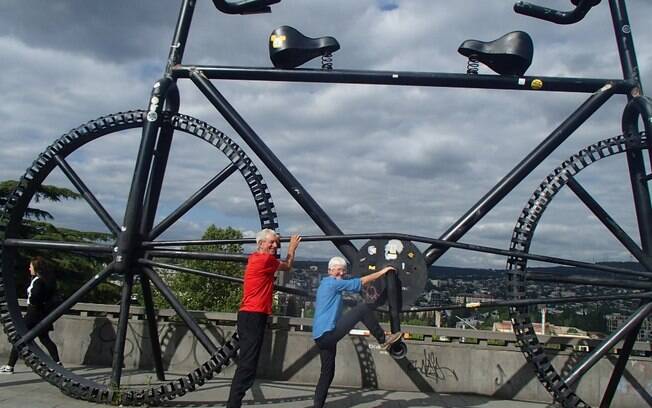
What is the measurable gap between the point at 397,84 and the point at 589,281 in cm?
288

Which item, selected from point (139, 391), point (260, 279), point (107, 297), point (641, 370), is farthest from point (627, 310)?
point (107, 297)

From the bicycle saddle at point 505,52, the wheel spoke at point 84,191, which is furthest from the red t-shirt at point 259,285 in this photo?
the bicycle saddle at point 505,52

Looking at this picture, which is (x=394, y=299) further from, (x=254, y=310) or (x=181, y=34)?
(x=181, y=34)

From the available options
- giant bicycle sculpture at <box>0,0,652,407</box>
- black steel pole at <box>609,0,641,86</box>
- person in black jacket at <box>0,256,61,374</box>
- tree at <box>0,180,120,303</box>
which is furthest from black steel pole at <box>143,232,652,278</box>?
tree at <box>0,180,120,303</box>

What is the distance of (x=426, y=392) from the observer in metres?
7.76

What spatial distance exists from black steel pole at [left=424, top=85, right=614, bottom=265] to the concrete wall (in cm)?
189

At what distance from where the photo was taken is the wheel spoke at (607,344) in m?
6.16

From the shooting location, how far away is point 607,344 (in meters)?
6.20

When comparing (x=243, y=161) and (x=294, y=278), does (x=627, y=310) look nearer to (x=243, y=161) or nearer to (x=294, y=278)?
(x=294, y=278)

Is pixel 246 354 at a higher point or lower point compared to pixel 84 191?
lower

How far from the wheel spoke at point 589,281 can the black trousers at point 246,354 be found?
278cm

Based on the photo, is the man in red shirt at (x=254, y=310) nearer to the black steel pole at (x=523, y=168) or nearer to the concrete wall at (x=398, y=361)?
the black steel pole at (x=523, y=168)

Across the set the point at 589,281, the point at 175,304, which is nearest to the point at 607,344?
the point at 589,281

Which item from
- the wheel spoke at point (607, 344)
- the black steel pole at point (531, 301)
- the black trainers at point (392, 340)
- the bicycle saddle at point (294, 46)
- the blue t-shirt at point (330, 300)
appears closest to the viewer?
the blue t-shirt at point (330, 300)
